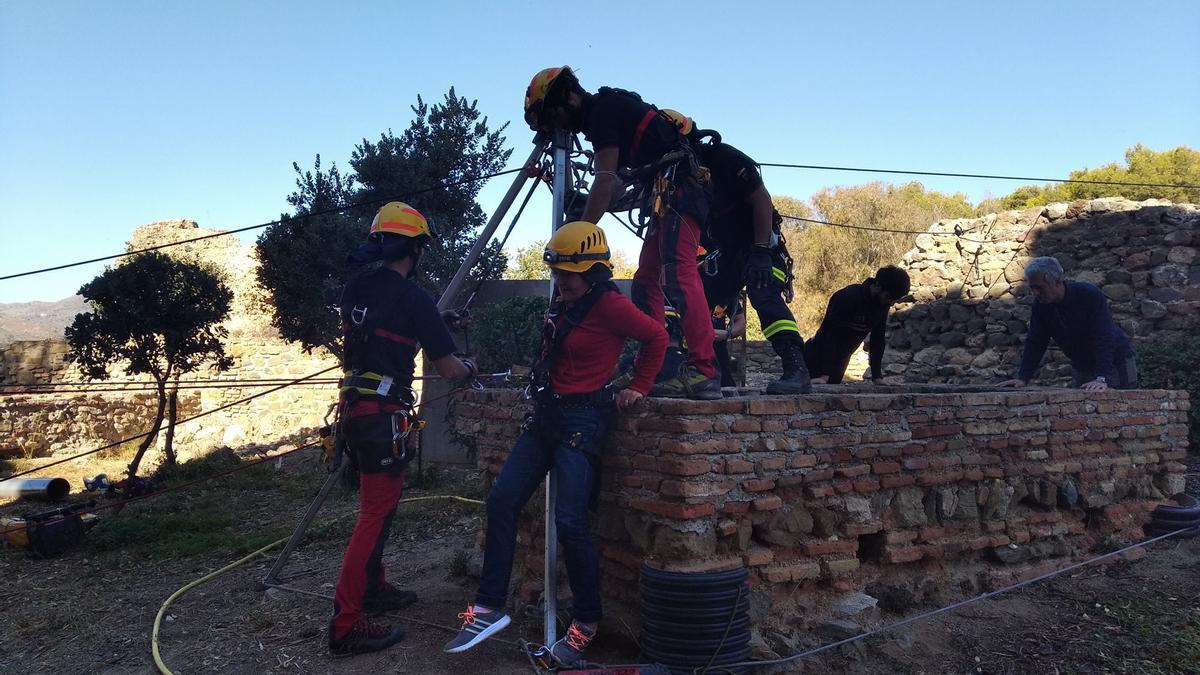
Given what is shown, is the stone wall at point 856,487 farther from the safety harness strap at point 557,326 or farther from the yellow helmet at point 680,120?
the yellow helmet at point 680,120

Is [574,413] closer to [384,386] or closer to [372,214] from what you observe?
[384,386]

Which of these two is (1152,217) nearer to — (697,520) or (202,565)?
(697,520)

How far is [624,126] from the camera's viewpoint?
4238mm

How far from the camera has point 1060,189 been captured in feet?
80.9

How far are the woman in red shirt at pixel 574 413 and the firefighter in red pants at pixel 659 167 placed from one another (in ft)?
1.47

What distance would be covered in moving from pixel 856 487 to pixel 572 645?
1753mm

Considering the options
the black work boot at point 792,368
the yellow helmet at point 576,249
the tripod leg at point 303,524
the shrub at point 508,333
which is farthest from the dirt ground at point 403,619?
the shrub at point 508,333

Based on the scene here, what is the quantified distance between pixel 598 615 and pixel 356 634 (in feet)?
4.17

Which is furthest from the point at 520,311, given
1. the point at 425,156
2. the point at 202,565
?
the point at 202,565

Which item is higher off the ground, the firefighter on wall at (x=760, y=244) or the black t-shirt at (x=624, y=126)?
the black t-shirt at (x=624, y=126)

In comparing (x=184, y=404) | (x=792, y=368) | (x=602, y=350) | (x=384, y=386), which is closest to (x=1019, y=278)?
(x=792, y=368)

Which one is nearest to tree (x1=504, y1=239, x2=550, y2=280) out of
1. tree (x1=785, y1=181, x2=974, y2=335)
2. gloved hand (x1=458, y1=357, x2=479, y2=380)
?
tree (x1=785, y1=181, x2=974, y2=335)

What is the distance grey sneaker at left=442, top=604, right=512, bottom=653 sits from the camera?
343cm

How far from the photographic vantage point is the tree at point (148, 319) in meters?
10.2
